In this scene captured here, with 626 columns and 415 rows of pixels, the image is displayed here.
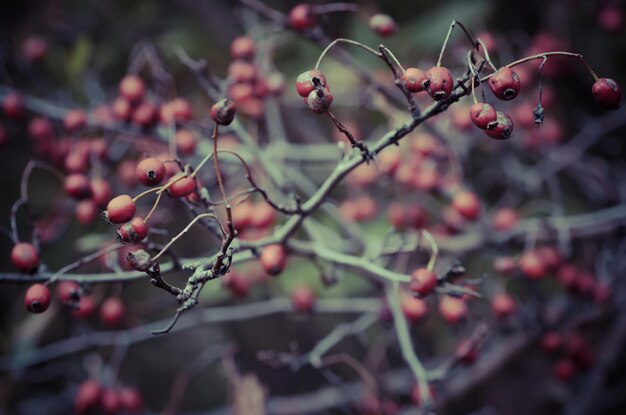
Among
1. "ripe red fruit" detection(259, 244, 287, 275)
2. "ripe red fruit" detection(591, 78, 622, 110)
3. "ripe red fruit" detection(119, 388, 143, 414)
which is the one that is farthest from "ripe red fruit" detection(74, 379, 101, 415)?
"ripe red fruit" detection(591, 78, 622, 110)

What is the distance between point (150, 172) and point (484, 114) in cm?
59

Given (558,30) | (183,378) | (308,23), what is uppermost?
(558,30)

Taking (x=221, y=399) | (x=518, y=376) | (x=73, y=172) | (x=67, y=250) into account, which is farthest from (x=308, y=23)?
(x=221, y=399)

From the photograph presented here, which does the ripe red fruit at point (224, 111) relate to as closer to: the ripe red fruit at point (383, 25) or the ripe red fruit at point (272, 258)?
the ripe red fruit at point (272, 258)

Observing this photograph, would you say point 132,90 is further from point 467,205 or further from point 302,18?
point 467,205

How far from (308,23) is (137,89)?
0.55 meters

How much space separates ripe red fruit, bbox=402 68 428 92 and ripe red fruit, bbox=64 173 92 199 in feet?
2.87

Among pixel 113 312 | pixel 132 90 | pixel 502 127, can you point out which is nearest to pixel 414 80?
pixel 502 127

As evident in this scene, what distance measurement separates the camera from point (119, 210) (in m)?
0.91

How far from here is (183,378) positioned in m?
1.77

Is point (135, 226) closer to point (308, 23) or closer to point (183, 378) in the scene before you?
point (308, 23)

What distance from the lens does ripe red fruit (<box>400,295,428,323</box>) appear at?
1.46 meters

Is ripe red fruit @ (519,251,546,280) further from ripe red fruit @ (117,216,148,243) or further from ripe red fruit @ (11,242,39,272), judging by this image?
ripe red fruit @ (11,242,39,272)

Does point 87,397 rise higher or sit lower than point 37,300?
lower
